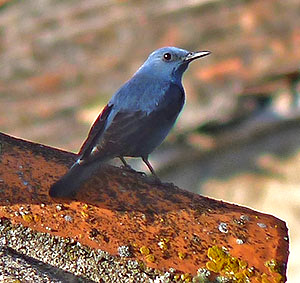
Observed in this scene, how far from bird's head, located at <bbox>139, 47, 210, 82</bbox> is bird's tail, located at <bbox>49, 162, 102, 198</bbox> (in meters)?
1.68

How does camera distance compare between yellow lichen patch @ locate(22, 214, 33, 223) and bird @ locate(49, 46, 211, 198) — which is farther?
bird @ locate(49, 46, 211, 198)

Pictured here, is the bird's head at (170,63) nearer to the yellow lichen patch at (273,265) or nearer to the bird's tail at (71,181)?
the bird's tail at (71,181)

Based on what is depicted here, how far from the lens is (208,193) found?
9266 mm

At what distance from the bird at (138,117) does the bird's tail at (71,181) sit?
0.06 m

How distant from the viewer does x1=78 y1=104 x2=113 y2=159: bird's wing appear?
14.2ft

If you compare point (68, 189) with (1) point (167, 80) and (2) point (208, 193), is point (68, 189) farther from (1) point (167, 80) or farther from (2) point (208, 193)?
(2) point (208, 193)

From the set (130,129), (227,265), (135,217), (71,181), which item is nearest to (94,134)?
(130,129)

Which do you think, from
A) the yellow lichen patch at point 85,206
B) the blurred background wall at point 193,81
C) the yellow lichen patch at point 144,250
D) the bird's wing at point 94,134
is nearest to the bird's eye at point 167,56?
the bird's wing at point 94,134

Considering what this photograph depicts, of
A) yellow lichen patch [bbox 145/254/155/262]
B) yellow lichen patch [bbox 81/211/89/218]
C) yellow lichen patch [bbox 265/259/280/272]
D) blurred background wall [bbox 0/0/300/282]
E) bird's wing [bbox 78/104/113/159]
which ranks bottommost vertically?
blurred background wall [bbox 0/0/300/282]

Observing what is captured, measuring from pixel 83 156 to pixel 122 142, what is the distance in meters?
0.55

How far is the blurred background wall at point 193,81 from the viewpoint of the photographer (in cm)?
923

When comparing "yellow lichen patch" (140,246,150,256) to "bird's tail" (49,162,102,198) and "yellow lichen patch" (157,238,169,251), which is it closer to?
"yellow lichen patch" (157,238,169,251)

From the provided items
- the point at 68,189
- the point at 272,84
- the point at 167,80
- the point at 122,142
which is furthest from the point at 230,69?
the point at 68,189

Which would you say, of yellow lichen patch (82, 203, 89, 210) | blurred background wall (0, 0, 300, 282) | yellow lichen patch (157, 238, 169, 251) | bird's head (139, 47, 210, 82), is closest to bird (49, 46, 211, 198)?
bird's head (139, 47, 210, 82)
